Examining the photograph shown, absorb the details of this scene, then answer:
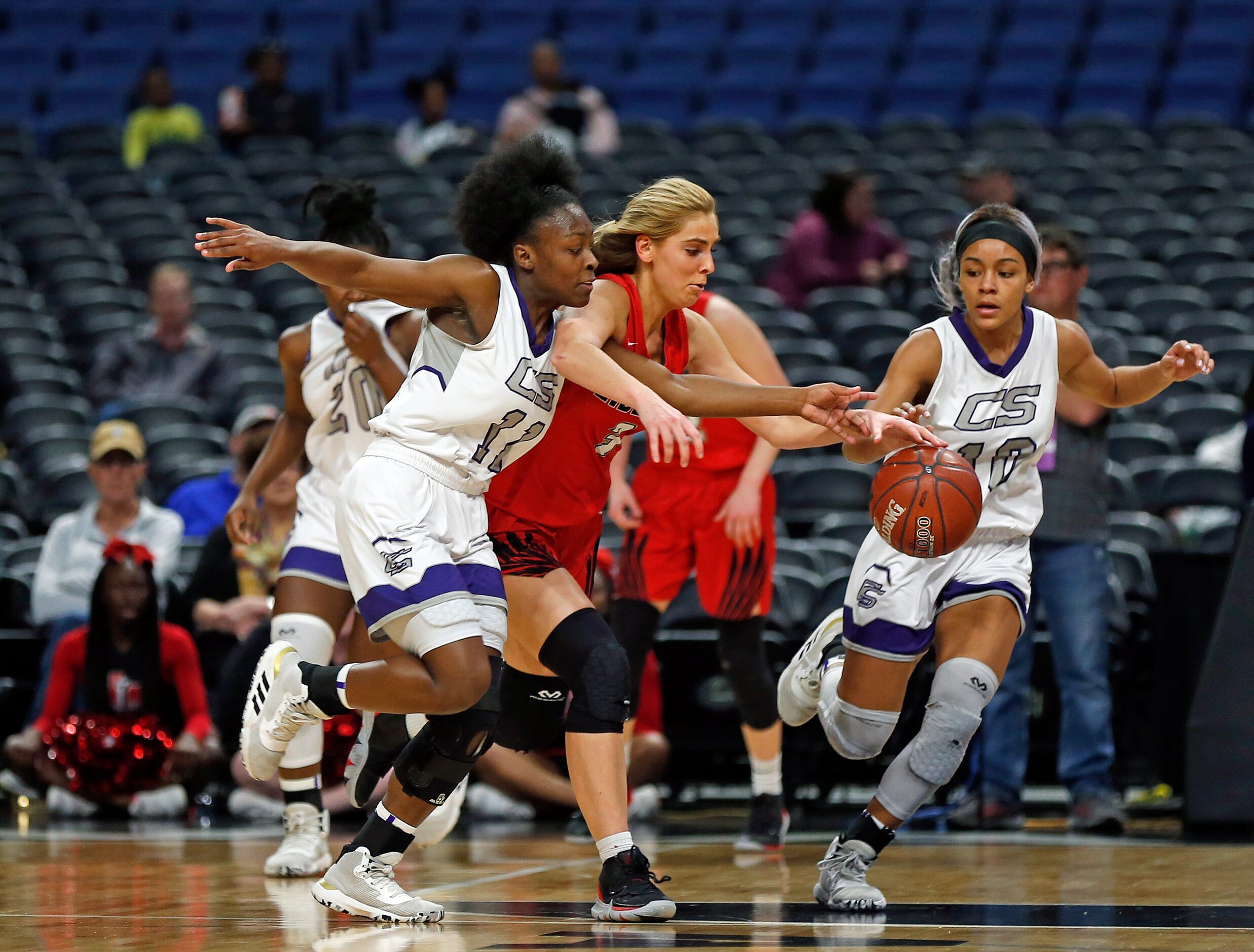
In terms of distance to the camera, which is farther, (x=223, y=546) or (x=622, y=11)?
(x=622, y=11)

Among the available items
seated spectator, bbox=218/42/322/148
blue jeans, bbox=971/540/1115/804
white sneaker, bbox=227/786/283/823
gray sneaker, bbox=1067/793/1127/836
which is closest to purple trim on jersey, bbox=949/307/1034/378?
blue jeans, bbox=971/540/1115/804

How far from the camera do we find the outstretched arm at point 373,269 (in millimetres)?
3840

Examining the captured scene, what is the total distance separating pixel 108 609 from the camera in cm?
698

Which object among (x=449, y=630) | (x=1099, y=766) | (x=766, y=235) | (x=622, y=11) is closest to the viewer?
(x=449, y=630)

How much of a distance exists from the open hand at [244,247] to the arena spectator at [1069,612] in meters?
3.39

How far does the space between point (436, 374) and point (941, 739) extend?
1568 millimetres

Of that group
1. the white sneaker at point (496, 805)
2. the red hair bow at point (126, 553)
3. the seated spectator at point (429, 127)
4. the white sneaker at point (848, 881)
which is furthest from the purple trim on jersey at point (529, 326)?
the seated spectator at point (429, 127)

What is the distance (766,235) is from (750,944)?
30.8 feet

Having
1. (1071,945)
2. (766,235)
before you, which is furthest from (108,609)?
(766,235)

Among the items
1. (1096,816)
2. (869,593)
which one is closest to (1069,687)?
(1096,816)

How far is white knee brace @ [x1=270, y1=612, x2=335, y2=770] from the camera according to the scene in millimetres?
5055

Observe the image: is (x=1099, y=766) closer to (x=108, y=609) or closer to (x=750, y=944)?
(x=750, y=944)

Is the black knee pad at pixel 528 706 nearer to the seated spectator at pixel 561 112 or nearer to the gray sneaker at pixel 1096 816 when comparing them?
the gray sneaker at pixel 1096 816

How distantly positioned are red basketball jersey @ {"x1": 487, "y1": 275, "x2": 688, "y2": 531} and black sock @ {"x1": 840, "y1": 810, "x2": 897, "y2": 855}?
1.09 metres
